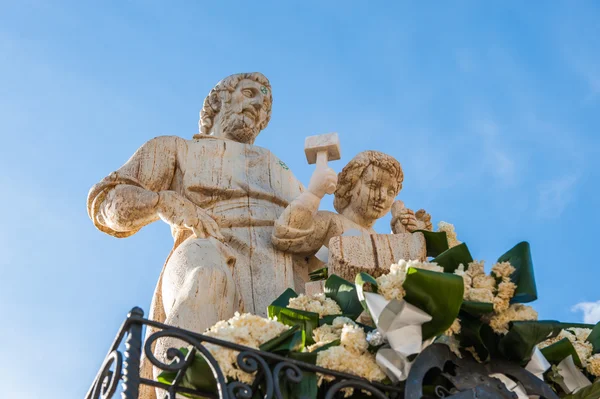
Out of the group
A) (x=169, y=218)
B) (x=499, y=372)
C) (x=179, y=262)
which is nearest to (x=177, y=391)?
(x=499, y=372)

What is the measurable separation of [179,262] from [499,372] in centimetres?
222

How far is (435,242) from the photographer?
20.1 ft

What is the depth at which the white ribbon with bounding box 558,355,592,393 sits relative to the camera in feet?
16.7

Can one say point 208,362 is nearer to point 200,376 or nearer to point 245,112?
point 200,376

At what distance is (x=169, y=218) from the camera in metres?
6.75

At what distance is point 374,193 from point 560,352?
205cm

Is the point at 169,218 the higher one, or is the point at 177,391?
the point at 169,218

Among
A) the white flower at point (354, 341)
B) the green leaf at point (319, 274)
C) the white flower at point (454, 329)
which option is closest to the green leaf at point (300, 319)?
the white flower at point (354, 341)

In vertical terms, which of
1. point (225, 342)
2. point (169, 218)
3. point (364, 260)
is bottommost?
point (225, 342)

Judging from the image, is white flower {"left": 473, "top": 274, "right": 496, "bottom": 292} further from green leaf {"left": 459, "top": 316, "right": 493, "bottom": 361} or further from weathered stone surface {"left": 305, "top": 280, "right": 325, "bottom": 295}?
weathered stone surface {"left": 305, "top": 280, "right": 325, "bottom": 295}

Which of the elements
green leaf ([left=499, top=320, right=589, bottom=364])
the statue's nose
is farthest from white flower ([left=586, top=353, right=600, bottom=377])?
the statue's nose

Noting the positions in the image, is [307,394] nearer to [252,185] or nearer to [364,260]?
[364,260]

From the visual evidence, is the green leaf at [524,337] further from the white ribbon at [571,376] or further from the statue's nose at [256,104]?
the statue's nose at [256,104]

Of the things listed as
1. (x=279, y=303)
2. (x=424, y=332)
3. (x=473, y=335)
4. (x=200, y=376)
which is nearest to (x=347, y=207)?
(x=279, y=303)
